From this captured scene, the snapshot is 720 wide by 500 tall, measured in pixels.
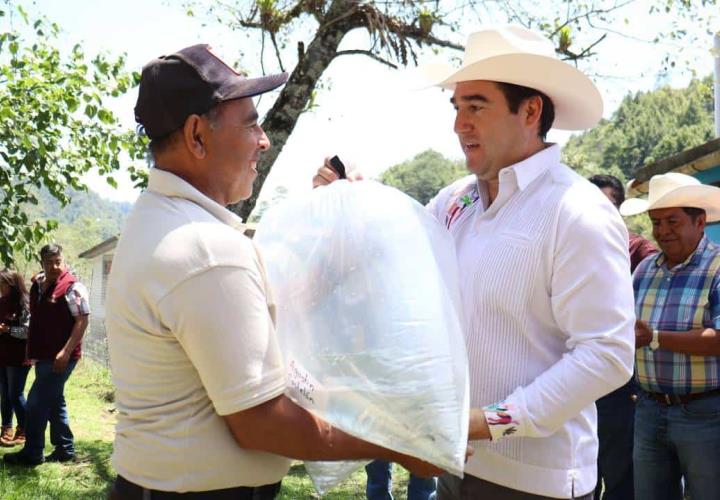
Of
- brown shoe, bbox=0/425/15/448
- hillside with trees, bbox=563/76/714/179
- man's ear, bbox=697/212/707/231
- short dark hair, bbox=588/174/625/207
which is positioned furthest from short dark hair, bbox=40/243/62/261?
hillside with trees, bbox=563/76/714/179

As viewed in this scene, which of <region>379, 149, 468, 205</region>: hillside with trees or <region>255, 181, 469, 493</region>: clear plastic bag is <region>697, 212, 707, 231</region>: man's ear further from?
<region>379, 149, 468, 205</region>: hillside with trees

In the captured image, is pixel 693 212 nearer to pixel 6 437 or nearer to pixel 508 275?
pixel 508 275

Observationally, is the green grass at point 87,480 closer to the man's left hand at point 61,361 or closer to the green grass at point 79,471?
the green grass at point 79,471

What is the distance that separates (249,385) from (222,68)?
0.71m

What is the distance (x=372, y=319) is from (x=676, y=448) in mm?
2512

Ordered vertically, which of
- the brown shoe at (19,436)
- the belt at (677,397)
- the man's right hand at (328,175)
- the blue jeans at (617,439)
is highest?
the man's right hand at (328,175)

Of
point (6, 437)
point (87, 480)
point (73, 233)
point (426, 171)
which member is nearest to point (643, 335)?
point (87, 480)

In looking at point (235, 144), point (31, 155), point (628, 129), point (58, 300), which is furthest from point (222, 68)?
point (628, 129)

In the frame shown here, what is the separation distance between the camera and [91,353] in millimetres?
17531

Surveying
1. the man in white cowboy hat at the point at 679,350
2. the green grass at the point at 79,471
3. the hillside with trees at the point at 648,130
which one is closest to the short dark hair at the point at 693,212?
the man in white cowboy hat at the point at 679,350

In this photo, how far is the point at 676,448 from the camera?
345 centimetres

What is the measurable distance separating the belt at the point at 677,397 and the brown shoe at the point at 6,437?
6.34 meters

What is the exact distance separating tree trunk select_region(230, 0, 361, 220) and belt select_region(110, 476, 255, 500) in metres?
3.68

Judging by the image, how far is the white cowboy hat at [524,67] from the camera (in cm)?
198
